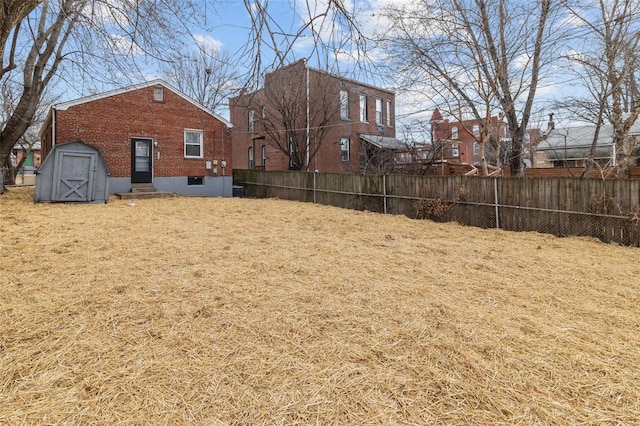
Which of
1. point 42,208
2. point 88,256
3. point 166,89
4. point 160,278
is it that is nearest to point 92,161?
point 42,208

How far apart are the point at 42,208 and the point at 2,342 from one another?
347 inches

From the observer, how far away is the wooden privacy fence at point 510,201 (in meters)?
6.00

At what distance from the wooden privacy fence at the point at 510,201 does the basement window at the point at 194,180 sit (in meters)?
6.36

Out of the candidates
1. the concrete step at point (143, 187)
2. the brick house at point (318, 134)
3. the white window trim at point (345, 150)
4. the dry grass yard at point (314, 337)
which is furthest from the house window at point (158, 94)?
the dry grass yard at point (314, 337)

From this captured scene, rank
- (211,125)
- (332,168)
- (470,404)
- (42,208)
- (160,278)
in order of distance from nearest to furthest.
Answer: (470,404) < (160,278) < (42,208) < (211,125) < (332,168)

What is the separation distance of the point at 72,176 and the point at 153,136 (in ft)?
12.9

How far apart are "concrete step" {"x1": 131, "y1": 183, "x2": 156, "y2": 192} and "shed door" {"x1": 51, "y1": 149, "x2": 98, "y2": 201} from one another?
98.5 inches

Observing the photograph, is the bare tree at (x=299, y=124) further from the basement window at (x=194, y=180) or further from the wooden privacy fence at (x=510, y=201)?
the wooden privacy fence at (x=510, y=201)

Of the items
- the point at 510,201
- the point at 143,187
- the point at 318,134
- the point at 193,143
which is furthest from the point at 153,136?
the point at 510,201

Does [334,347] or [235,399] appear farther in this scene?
[334,347]

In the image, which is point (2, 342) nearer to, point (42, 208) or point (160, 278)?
point (160, 278)

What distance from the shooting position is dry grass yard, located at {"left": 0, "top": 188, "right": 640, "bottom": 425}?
168cm

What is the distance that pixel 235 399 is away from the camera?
172 cm

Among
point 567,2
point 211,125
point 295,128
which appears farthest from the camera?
point 295,128
